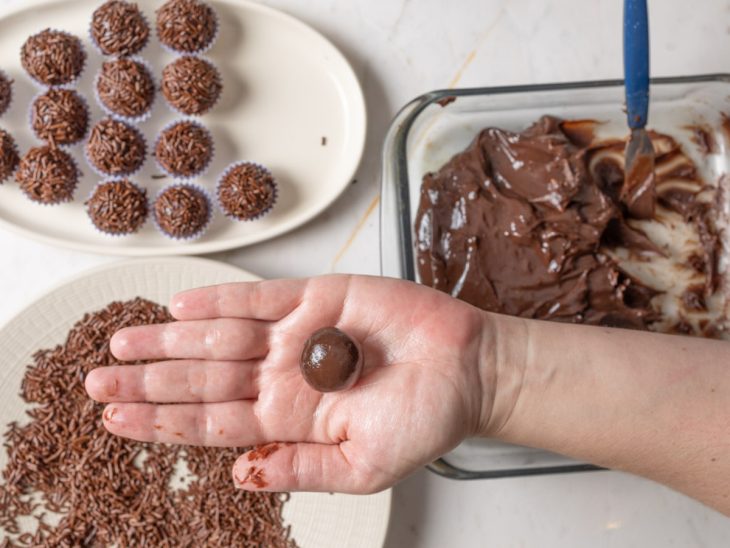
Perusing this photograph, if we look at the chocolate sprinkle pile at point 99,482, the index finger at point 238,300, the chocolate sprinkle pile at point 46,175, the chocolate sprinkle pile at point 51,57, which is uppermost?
the chocolate sprinkle pile at point 51,57

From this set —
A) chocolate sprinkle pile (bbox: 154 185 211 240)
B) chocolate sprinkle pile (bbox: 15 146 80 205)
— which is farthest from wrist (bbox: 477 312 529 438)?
chocolate sprinkle pile (bbox: 15 146 80 205)

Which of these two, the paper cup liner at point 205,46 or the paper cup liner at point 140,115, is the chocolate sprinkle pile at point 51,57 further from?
the paper cup liner at point 205,46

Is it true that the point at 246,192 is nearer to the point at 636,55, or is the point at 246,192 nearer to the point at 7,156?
the point at 7,156

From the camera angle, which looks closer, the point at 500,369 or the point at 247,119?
the point at 500,369

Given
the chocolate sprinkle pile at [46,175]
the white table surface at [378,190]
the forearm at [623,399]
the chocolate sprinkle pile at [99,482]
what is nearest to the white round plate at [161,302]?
the chocolate sprinkle pile at [99,482]

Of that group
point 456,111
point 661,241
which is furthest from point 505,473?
point 456,111

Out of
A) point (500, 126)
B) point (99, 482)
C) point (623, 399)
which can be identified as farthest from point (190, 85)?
point (623, 399)

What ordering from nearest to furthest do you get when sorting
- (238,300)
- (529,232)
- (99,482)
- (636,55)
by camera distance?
1. (238,300)
2. (636,55)
3. (529,232)
4. (99,482)
